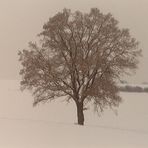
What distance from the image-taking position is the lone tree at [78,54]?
20.6 metres

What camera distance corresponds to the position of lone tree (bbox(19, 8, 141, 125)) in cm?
2064

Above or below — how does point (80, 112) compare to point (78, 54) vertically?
below

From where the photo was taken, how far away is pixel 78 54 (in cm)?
2050

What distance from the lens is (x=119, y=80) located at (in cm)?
2205

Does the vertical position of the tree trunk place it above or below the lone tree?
below

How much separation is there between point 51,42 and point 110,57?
149 inches

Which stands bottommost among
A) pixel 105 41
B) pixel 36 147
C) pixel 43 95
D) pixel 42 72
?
pixel 36 147

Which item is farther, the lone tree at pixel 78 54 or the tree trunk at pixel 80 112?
the tree trunk at pixel 80 112

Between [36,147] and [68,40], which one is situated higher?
[68,40]

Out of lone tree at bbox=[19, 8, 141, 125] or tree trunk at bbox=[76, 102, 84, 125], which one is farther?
tree trunk at bbox=[76, 102, 84, 125]

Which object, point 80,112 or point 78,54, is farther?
point 80,112

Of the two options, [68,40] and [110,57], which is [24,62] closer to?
[68,40]

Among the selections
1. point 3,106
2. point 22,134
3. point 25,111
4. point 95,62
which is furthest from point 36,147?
point 3,106

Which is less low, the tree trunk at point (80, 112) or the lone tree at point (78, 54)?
the lone tree at point (78, 54)
